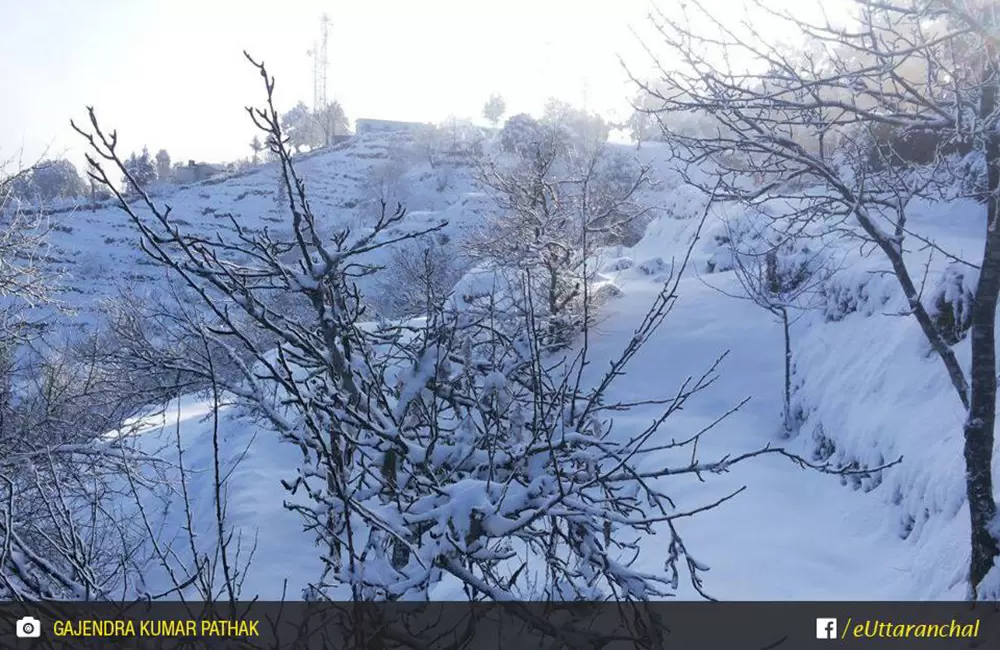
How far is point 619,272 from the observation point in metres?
21.0

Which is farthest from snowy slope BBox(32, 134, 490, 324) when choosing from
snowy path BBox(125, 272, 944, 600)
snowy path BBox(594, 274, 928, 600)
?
snowy path BBox(594, 274, 928, 600)

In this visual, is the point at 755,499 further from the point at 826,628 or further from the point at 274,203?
the point at 274,203

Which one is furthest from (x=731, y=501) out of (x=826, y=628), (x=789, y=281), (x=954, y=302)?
(x=789, y=281)

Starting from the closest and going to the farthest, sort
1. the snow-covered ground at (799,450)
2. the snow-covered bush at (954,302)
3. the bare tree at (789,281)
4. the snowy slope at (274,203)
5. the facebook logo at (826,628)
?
the facebook logo at (826,628) → the snow-covered ground at (799,450) → the snow-covered bush at (954,302) → the bare tree at (789,281) → the snowy slope at (274,203)

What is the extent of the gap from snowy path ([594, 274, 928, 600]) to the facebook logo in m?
0.83

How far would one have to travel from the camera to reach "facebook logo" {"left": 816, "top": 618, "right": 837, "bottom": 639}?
5.50 meters

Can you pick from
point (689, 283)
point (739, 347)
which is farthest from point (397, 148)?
point (739, 347)

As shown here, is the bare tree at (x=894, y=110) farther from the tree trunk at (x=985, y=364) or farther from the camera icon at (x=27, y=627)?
the camera icon at (x=27, y=627)

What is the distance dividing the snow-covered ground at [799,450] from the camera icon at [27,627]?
840 millimetres

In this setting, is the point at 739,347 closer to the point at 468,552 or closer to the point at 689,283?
the point at 689,283

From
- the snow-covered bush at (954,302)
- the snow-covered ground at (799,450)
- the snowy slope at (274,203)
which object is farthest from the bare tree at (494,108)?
the snow-covered bush at (954,302)

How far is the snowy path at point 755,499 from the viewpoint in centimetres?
707

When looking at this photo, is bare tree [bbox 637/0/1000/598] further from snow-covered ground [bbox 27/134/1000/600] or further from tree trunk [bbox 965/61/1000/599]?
snow-covered ground [bbox 27/134/1000/600]

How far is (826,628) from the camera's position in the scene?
5.64 metres
